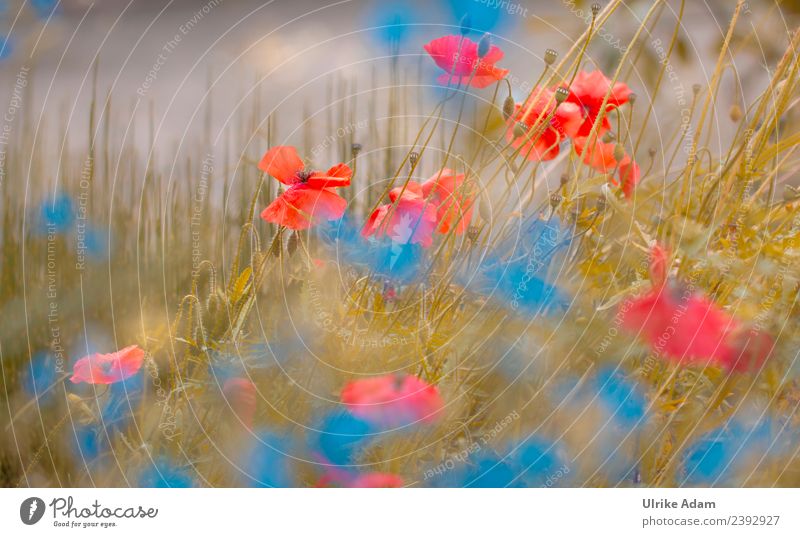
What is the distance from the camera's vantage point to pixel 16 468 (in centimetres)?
74

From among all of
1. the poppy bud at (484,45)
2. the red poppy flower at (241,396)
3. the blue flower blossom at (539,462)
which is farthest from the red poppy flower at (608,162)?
the red poppy flower at (241,396)

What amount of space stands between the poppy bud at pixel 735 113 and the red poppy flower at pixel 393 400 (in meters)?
0.36

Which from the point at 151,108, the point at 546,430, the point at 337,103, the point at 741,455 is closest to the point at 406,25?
the point at 337,103

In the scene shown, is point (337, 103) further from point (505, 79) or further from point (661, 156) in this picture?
point (661, 156)

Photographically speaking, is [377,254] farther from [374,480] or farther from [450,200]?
[374,480]

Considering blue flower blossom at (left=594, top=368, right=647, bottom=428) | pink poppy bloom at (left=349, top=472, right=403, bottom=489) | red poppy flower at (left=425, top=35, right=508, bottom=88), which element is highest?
red poppy flower at (left=425, top=35, right=508, bottom=88)

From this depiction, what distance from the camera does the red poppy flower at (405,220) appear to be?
722 millimetres

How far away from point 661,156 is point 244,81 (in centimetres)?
37

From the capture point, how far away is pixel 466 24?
75cm

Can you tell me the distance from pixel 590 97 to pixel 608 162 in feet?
0.19

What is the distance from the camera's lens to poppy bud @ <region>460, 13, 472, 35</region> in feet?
2.45

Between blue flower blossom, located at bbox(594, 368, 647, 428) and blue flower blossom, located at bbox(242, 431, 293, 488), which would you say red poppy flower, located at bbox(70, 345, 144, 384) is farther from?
blue flower blossom, located at bbox(594, 368, 647, 428)

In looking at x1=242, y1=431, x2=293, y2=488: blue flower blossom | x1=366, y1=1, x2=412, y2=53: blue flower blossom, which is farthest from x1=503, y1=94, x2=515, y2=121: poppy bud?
x1=242, y1=431, x2=293, y2=488: blue flower blossom

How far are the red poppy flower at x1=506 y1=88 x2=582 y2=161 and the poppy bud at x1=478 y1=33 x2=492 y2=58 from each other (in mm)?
53
